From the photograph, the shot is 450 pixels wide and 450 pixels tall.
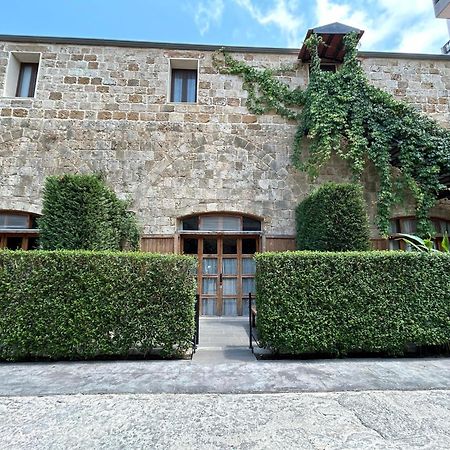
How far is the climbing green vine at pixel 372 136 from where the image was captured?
723 centimetres

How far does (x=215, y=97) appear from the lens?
26.7 ft

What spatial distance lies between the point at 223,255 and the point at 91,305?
3.96 meters

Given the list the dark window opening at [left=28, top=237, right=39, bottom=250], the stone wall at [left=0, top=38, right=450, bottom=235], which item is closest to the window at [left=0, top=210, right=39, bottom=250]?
the dark window opening at [left=28, top=237, right=39, bottom=250]


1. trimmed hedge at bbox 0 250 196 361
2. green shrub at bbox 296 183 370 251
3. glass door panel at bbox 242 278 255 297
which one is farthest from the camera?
glass door panel at bbox 242 278 255 297

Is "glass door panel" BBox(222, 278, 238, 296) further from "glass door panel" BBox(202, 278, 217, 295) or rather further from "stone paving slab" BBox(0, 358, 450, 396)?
"stone paving slab" BBox(0, 358, 450, 396)

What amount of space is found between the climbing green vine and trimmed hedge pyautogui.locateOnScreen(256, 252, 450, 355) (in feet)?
10.5

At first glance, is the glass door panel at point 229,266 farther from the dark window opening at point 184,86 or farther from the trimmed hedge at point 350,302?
the dark window opening at point 184,86

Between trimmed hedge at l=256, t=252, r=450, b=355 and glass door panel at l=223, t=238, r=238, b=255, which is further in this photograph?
glass door panel at l=223, t=238, r=238, b=255

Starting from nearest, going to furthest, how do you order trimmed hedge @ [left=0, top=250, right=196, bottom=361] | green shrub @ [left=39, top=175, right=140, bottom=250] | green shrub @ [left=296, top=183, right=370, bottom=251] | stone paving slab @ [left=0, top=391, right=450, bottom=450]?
stone paving slab @ [left=0, top=391, right=450, bottom=450] < trimmed hedge @ [left=0, top=250, right=196, bottom=361] < green shrub @ [left=39, top=175, right=140, bottom=250] < green shrub @ [left=296, top=183, right=370, bottom=251]

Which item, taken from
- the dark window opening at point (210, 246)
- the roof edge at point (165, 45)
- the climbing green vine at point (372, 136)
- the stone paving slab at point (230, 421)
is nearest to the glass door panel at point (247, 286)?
the dark window opening at point (210, 246)

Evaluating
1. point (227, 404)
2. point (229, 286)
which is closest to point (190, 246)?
point (229, 286)

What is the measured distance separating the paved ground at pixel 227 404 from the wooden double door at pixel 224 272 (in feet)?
11.1

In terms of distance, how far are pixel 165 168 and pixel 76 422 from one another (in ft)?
20.1

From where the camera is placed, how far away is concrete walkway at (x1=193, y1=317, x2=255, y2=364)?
4.12m
